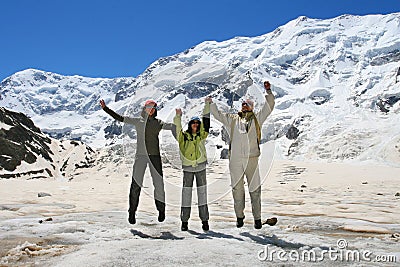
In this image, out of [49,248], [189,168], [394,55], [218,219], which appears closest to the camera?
[49,248]

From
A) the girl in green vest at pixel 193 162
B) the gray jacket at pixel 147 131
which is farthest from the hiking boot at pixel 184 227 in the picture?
the gray jacket at pixel 147 131

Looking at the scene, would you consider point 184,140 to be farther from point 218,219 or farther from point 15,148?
point 15,148

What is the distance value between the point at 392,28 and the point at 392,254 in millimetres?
216718

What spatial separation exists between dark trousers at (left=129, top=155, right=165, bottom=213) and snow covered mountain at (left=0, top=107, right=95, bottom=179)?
172ft

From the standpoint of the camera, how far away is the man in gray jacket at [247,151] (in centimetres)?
618

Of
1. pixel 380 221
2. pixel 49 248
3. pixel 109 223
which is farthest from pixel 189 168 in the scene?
pixel 380 221

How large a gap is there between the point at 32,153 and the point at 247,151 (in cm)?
6500

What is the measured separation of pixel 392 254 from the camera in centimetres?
431

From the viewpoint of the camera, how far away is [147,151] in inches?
253

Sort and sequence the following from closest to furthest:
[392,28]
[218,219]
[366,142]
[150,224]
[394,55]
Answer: [150,224] < [218,219] < [366,142] < [394,55] < [392,28]

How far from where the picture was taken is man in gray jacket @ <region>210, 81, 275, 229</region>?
6.18 meters

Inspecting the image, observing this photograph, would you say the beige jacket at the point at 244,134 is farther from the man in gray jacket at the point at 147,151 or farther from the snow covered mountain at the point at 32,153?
the snow covered mountain at the point at 32,153

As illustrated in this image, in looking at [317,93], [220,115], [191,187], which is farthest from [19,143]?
[317,93]

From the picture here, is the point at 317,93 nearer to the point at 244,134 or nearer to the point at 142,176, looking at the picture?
the point at 244,134
